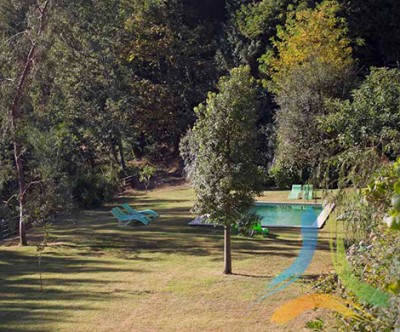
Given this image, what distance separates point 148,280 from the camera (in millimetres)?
11797

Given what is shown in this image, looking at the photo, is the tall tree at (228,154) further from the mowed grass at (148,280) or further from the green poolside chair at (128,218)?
the green poolside chair at (128,218)

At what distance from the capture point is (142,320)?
30.5 feet

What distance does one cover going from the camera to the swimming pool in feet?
59.5

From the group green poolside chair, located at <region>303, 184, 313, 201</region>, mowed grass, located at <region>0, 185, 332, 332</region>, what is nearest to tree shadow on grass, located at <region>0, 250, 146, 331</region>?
mowed grass, located at <region>0, 185, 332, 332</region>

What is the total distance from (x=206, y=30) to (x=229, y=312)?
28.0 meters

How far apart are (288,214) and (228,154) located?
9.25 meters

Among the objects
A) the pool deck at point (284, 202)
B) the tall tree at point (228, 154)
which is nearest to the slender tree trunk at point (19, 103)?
the pool deck at point (284, 202)

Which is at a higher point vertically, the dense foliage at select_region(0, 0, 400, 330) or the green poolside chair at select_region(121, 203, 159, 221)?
the dense foliage at select_region(0, 0, 400, 330)

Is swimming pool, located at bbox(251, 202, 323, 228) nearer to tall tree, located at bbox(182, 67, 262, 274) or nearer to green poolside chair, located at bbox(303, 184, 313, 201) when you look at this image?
green poolside chair, located at bbox(303, 184, 313, 201)

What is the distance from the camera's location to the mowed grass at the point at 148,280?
929 cm

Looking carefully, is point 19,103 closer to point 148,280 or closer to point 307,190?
point 148,280

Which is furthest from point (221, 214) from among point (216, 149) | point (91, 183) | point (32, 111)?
point (91, 183)

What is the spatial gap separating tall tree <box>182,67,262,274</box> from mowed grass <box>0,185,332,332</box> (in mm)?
1551

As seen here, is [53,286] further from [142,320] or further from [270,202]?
[270,202]
